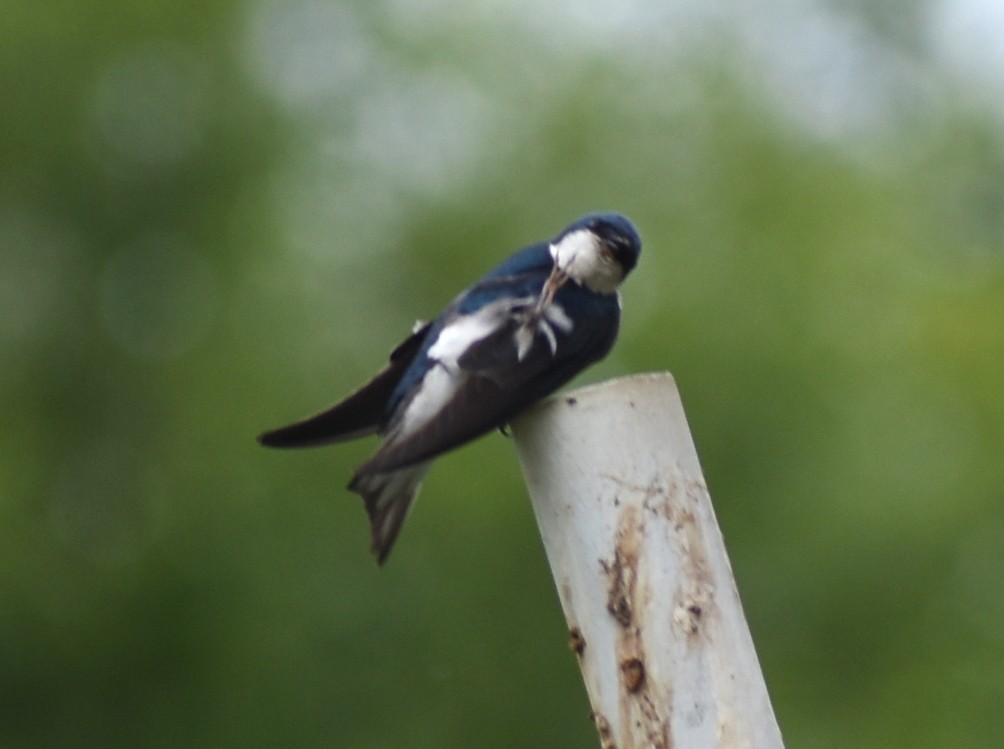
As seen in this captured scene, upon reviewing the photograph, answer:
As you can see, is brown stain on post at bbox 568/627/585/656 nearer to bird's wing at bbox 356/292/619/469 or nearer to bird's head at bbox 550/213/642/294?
Result: bird's wing at bbox 356/292/619/469

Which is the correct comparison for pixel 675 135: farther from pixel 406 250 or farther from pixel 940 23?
pixel 940 23

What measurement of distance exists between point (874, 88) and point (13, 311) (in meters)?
5.27

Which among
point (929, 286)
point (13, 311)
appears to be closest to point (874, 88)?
point (929, 286)

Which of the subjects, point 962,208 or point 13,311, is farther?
point 962,208

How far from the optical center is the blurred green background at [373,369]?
22.8 ft

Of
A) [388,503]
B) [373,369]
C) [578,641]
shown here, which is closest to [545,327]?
[388,503]

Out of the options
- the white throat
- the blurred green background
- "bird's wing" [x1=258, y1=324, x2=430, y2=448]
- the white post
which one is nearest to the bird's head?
the white throat

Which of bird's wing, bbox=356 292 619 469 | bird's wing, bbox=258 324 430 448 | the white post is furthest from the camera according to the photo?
bird's wing, bbox=258 324 430 448

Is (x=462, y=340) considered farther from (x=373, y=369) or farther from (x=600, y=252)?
(x=373, y=369)

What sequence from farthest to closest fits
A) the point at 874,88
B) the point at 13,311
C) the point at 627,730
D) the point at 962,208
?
the point at 874,88
the point at 962,208
the point at 13,311
the point at 627,730

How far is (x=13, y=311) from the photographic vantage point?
24.0 ft

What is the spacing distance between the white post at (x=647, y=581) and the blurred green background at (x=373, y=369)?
4.27 meters

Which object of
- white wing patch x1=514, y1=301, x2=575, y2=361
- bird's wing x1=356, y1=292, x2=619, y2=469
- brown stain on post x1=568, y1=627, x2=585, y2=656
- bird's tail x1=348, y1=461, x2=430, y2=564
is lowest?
brown stain on post x1=568, y1=627, x2=585, y2=656

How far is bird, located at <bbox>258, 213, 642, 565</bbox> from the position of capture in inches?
85.9
